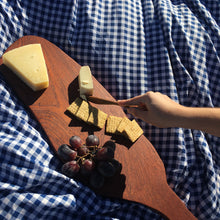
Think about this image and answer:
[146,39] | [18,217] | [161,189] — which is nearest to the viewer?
[18,217]

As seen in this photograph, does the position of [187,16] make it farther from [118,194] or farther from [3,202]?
[3,202]

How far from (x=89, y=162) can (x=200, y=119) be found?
16.7 inches

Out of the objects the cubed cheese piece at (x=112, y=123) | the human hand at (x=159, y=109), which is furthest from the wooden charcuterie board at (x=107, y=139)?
the human hand at (x=159, y=109)

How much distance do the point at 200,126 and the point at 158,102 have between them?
0.57 ft

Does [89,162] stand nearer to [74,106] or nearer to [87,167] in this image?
[87,167]

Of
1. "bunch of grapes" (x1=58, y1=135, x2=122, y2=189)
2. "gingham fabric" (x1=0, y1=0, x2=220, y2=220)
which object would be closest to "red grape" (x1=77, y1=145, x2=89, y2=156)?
"bunch of grapes" (x1=58, y1=135, x2=122, y2=189)

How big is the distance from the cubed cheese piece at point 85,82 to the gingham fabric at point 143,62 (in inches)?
4.3

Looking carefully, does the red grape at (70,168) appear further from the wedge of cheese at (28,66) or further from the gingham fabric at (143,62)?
the wedge of cheese at (28,66)

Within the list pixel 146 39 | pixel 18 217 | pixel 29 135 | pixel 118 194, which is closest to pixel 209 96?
pixel 146 39

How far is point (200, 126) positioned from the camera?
2.77ft

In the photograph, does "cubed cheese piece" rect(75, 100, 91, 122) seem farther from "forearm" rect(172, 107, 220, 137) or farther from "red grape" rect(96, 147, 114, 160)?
"forearm" rect(172, 107, 220, 137)

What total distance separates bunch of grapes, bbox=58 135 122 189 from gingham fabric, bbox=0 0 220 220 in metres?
0.08

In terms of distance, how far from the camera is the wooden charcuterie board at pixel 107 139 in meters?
0.88

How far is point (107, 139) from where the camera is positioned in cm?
93
